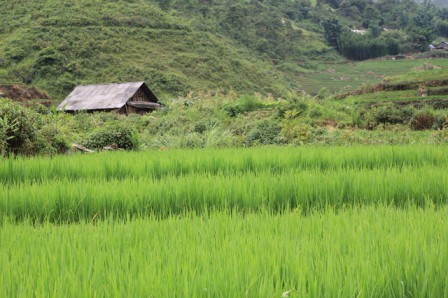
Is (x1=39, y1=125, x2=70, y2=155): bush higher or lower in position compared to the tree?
lower

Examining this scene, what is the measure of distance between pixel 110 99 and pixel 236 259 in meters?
30.2

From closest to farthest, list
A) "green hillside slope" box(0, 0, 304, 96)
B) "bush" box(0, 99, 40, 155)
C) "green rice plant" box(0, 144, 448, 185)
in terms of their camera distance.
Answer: "green rice plant" box(0, 144, 448, 185), "bush" box(0, 99, 40, 155), "green hillside slope" box(0, 0, 304, 96)

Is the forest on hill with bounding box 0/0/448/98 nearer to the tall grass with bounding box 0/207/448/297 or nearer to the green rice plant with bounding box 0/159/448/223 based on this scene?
the green rice plant with bounding box 0/159/448/223

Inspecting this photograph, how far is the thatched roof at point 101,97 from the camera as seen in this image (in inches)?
1172

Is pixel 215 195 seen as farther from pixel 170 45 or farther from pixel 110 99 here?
pixel 170 45

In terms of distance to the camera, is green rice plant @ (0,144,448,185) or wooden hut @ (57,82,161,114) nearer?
green rice plant @ (0,144,448,185)

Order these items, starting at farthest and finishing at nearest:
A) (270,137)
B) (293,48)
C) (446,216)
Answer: (293,48) < (270,137) < (446,216)

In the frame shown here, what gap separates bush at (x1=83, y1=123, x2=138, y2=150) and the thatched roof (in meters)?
18.9

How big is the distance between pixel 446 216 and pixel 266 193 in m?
1.40

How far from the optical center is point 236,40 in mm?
75062

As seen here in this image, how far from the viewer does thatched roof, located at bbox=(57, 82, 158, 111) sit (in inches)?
1172

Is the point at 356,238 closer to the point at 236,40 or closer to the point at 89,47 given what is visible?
the point at 89,47

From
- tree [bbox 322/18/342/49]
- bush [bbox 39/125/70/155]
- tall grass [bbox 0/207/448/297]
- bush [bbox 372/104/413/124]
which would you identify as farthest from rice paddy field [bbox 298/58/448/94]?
tall grass [bbox 0/207/448/297]

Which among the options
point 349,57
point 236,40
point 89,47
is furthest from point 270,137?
point 349,57
